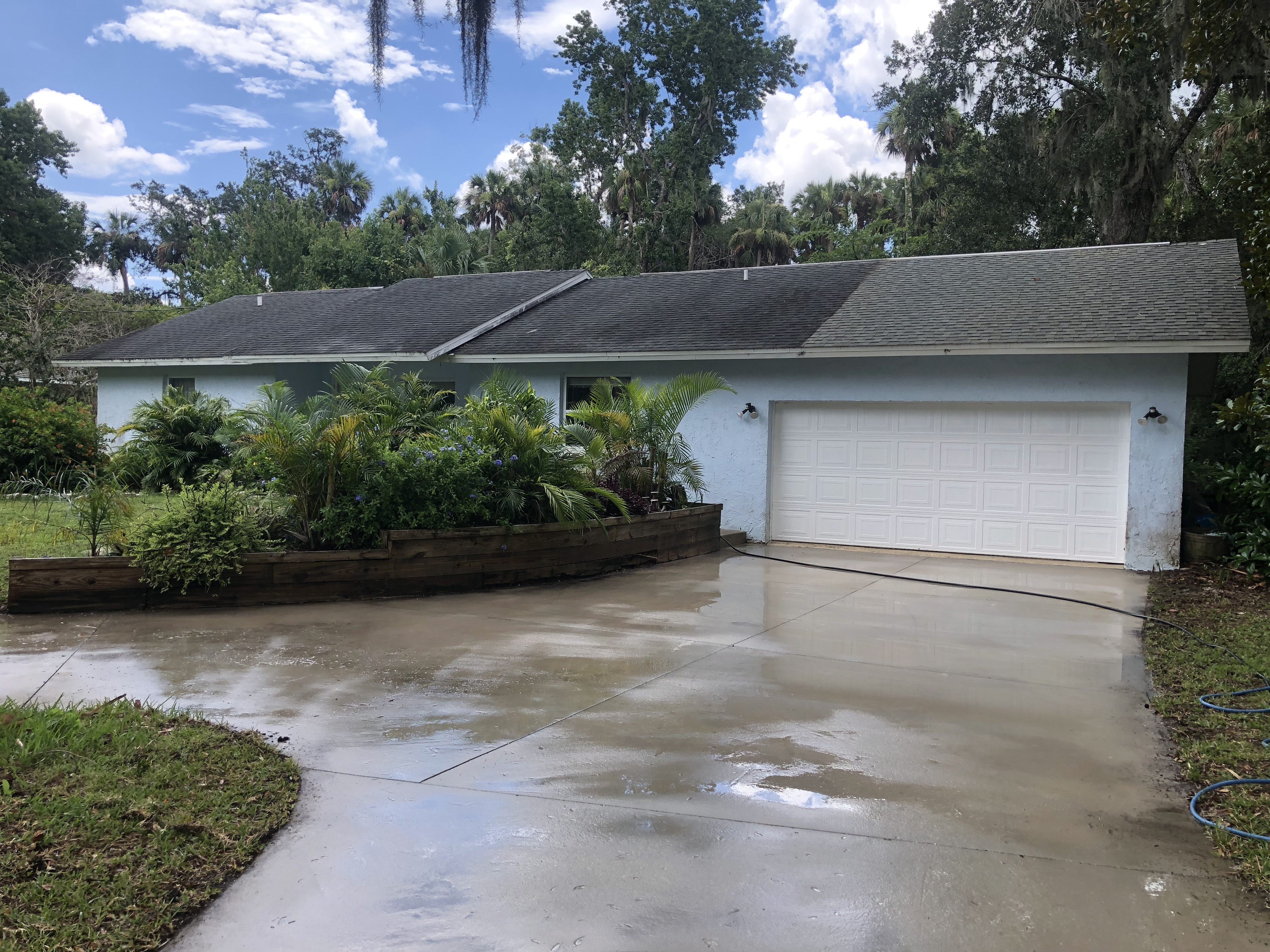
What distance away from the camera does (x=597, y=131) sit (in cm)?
3725

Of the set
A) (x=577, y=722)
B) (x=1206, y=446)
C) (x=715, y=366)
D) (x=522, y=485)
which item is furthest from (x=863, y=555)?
(x=577, y=722)

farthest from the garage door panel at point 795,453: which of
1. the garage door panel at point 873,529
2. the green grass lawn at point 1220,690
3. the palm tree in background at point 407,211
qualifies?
the palm tree in background at point 407,211

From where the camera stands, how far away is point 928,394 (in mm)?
12961

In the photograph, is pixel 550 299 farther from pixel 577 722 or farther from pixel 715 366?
pixel 577 722

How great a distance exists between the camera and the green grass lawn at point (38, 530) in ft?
29.3

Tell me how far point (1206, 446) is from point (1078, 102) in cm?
833

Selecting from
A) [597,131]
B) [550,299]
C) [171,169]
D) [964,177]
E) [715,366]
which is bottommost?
[715,366]

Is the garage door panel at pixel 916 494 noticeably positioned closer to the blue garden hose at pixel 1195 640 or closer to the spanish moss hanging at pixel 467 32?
the blue garden hose at pixel 1195 640

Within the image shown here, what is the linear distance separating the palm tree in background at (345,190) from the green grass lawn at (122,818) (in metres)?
55.1

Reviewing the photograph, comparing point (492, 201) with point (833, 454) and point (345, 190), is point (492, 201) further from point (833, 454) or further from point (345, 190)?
point (833, 454)

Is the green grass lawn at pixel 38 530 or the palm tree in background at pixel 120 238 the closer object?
the green grass lawn at pixel 38 530

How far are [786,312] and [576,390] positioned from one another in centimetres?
360

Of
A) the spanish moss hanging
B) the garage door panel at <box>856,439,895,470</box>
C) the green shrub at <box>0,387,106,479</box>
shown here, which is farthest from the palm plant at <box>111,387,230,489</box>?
the spanish moss hanging

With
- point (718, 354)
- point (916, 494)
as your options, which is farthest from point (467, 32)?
point (916, 494)
